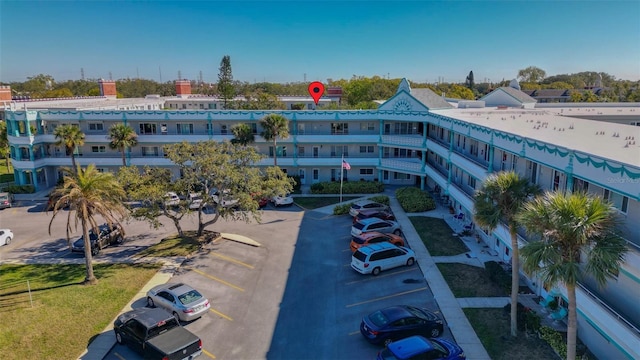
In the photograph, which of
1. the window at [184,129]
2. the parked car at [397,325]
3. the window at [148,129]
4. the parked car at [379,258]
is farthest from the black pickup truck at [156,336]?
the window at [148,129]

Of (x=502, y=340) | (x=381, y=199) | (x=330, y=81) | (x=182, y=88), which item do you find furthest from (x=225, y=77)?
(x=330, y=81)

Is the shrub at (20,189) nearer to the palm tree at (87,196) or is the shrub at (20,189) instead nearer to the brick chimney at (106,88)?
the palm tree at (87,196)

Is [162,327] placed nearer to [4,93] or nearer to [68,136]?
[68,136]

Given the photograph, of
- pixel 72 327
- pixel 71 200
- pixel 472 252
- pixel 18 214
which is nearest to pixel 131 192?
pixel 71 200

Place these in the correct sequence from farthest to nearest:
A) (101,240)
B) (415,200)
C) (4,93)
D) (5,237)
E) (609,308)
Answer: (4,93)
(415,200)
(5,237)
(101,240)
(609,308)

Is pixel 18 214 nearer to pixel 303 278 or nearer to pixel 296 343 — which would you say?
pixel 303 278
